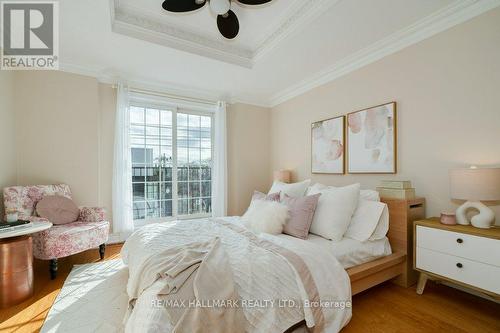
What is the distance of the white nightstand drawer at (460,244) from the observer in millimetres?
1610

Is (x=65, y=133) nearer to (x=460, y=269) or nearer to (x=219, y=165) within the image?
(x=219, y=165)

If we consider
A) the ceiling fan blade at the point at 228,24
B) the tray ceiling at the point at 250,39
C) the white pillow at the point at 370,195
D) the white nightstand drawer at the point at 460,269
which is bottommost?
the white nightstand drawer at the point at 460,269

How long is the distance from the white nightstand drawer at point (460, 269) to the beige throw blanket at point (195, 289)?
1783 millimetres

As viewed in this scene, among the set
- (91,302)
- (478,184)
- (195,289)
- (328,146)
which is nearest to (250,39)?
(328,146)

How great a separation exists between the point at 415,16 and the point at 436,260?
232 centimetres

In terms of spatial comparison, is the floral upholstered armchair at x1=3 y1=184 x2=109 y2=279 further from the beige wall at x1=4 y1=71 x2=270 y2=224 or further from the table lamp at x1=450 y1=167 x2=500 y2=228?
the table lamp at x1=450 y1=167 x2=500 y2=228

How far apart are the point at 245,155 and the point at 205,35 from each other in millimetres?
2238

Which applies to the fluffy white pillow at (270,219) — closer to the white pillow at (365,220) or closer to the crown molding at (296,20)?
the white pillow at (365,220)

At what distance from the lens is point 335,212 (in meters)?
2.13

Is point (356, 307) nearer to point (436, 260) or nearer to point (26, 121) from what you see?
point (436, 260)

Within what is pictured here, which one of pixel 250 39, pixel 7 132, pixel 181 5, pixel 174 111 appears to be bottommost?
pixel 7 132

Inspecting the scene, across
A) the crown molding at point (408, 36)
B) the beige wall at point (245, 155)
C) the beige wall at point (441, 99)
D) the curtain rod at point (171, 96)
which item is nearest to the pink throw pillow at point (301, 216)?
the beige wall at point (441, 99)

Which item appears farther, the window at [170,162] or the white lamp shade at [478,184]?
the window at [170,162]

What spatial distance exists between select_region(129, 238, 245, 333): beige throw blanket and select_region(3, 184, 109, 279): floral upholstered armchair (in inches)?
58.7
